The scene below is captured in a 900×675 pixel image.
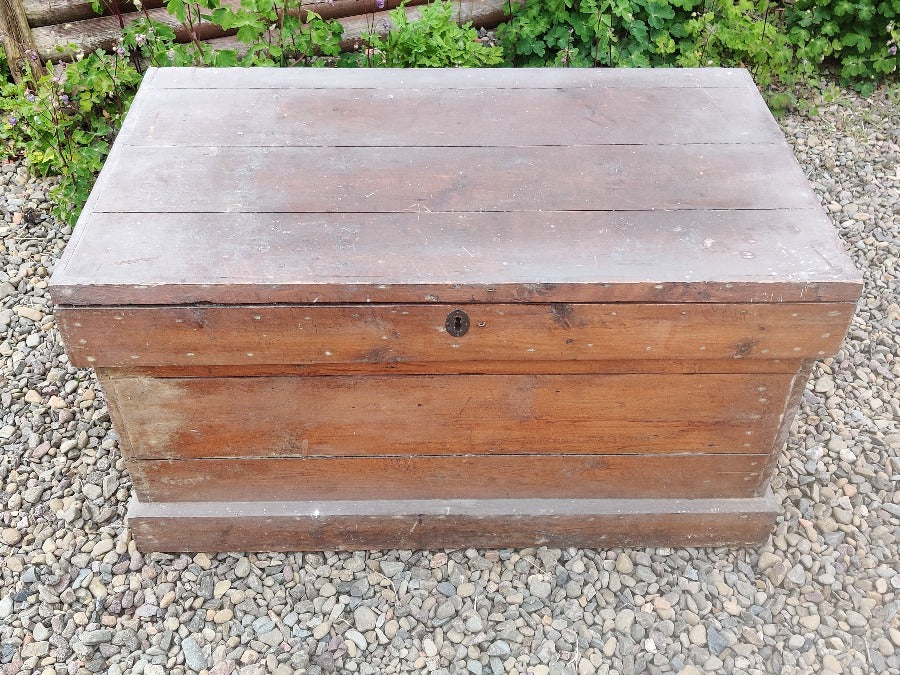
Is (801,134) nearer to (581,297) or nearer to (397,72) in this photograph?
(397,72)

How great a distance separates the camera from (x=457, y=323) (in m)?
1.76

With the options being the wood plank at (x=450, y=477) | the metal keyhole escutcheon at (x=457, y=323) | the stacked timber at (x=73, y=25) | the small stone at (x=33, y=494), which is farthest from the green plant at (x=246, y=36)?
the metal keyhole escutcheon at (x=457, y=323)

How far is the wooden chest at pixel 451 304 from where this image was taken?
1732mm

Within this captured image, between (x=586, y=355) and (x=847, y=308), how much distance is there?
53cm

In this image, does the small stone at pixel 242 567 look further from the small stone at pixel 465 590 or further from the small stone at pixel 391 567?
the small stone at pixel 465 590

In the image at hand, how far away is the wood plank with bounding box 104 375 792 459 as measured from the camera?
1.92 meters

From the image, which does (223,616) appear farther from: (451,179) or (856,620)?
(856,620)

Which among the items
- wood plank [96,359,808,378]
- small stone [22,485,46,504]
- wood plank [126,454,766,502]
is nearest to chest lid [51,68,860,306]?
wood plank [96,359,808,378]

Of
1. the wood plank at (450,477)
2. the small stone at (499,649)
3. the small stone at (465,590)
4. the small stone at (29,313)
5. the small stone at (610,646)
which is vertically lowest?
the small stone at (610,646)

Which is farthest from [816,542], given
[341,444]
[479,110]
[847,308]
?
[479,110]

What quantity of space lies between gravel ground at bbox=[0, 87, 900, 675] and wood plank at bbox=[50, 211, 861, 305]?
82 centimetres

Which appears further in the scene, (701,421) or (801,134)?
(801,134)

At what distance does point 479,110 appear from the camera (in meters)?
2.23

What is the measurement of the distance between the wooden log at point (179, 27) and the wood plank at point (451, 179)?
1664 millimetres
